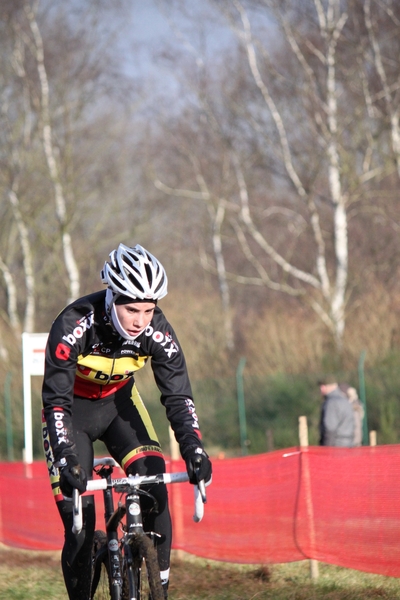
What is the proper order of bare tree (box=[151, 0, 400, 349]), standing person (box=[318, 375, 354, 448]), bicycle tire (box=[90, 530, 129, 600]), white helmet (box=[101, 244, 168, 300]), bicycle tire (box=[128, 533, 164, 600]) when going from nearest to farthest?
bicycle tire (box=[128, 533, 164, 600]) < white helmet (box=[101, 244, 168, 300]) < bicycle tire (box=[90, 530, 129, 600]) < standing person (box=[318, 375, 354, 448]) < bare tree (box=[151, 0, 400, 349])

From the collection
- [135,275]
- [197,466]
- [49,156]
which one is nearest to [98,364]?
[135,275]

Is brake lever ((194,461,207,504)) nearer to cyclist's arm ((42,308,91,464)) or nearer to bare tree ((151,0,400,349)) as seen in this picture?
cyclist's arm ((42,308,91,464))

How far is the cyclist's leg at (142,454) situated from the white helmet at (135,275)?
2.87 feet

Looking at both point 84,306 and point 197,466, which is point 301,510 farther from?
point 84,306

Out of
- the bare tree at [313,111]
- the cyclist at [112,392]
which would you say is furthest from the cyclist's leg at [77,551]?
the bare tree at [313,111]

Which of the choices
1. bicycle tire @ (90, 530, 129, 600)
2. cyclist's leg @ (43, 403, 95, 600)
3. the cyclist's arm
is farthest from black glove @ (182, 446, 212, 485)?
bicycle tire @ (90, 530, 129, 600)

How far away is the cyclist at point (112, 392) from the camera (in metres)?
4.57

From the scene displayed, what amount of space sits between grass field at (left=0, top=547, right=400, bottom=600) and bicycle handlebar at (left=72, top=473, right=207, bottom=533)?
211cm

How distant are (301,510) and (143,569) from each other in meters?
2.67

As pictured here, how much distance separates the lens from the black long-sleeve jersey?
4645 millimetres

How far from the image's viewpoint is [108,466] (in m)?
5.08

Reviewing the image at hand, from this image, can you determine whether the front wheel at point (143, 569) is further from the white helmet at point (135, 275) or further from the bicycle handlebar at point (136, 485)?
the white helmet at point (135, 275)

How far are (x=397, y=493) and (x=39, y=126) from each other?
19237 mm

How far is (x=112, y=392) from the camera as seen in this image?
5207 millimetres
